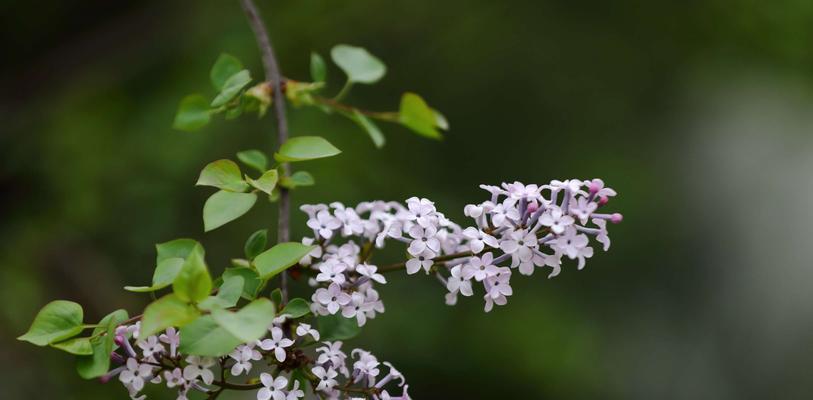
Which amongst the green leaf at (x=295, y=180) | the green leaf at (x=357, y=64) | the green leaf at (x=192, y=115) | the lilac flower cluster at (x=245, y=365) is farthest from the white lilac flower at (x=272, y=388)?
the green leaf at (x=357, y=64)

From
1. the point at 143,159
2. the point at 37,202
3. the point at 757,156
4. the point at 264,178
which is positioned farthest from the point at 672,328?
the point at 264,178

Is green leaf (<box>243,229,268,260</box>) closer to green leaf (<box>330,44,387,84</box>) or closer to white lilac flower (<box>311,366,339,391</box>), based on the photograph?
white lilac flower (<box>311,366,339,391</box>)

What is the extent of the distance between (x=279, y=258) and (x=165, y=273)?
3.8 inches

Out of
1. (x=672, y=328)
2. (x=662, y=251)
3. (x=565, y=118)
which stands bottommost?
(x=672, y=328)

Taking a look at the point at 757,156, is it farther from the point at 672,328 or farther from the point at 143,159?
the point at 143,159

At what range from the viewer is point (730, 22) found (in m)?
2.57

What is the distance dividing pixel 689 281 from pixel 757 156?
463mm

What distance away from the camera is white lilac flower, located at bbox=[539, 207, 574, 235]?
0.70 m

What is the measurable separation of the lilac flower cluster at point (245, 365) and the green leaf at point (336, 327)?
37mm

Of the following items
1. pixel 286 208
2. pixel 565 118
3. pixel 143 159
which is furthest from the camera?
pixel 565 118

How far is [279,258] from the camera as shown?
0.72m

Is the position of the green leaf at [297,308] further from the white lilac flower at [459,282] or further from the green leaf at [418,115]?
the green leaf at [418,115]

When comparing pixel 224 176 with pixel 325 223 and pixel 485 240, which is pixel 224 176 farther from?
pixel 485 240

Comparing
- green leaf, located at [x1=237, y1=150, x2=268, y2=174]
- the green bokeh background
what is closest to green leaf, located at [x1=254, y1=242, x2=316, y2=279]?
green leaf, located at [x1=237, y1=150, x2=268, y2=174]
